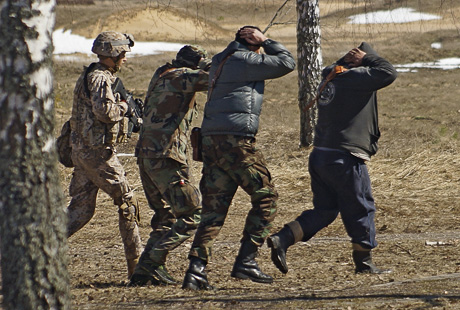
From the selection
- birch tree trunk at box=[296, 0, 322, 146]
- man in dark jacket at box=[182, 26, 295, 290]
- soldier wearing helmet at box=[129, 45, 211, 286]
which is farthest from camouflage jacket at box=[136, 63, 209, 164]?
birch tree trunk at box=[296, 0, 322, 146]

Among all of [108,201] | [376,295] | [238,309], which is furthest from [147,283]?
[108,201]

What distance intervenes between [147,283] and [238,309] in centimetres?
129

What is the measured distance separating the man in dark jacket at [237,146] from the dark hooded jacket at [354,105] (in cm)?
44

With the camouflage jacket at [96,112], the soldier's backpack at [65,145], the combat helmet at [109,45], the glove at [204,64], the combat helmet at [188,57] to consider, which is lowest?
the soldier's backpack at [65,145]

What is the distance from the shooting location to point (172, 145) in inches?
231

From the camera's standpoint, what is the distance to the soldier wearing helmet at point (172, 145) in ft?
19.2

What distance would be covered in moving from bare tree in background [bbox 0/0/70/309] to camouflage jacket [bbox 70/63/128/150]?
2.46m

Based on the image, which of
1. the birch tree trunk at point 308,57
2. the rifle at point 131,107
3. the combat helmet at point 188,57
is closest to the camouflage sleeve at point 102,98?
the rifle at point 131,107

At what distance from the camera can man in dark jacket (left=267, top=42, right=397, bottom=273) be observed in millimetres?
5754

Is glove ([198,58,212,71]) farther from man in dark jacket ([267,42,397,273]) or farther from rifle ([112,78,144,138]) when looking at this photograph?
man in dark jacket ([267,42,397,273])

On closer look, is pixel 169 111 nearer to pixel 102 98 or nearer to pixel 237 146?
pixel 102 98

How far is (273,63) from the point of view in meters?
5.54

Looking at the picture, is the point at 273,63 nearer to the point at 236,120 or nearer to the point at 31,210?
the point at 236,120

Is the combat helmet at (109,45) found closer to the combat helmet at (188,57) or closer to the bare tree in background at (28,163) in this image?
the combat helmet at (188,57)
